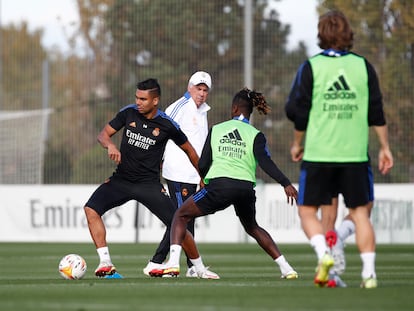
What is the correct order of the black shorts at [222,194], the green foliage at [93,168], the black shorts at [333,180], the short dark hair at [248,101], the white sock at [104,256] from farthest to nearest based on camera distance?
1. the green foliage at [93,168]
2. the white sock at [104,256]
3. the short dark hair at [248,101]
4. the black shorts at [222,194]
5. the black shorts at [333,180]

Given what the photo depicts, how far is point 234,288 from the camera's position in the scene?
392 inches

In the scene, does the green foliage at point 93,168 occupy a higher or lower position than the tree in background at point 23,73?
lower

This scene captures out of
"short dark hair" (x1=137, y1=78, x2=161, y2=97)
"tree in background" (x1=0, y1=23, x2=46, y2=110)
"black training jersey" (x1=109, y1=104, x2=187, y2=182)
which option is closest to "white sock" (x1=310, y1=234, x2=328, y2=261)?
"black training jersey" (x1=109, y1=104, x2=187, y2=182)

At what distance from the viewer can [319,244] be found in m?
9.42

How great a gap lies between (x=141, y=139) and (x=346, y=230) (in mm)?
3173

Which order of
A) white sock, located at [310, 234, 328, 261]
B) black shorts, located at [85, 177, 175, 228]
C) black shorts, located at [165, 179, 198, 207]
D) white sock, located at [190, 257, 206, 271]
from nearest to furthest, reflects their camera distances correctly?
1. white sock, located at [310, 234, 328, 261]
2. white sock, located at [190, 257, 206, 271]
3. black shorts, located at [85, 177, 175, 228]
4. black shorts, located at [165, 179, 198, 207]

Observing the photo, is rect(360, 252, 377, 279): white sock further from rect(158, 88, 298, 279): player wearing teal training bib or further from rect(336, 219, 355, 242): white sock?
rect(158, 88, 298, 279): player wearing teal training bib

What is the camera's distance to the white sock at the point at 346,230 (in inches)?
402

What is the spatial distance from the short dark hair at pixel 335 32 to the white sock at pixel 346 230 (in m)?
1.64

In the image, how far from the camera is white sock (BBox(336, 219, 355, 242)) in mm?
10216

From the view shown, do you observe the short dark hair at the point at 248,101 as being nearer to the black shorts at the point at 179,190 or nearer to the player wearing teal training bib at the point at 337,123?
the black shorts at the point at 179,190

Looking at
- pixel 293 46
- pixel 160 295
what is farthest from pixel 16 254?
pixel 160 295

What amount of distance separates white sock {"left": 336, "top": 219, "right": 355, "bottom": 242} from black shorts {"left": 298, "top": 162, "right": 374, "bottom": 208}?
28.1 inches

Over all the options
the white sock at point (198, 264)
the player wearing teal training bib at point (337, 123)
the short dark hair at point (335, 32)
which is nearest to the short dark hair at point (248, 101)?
the white sock at point (198, 264)
